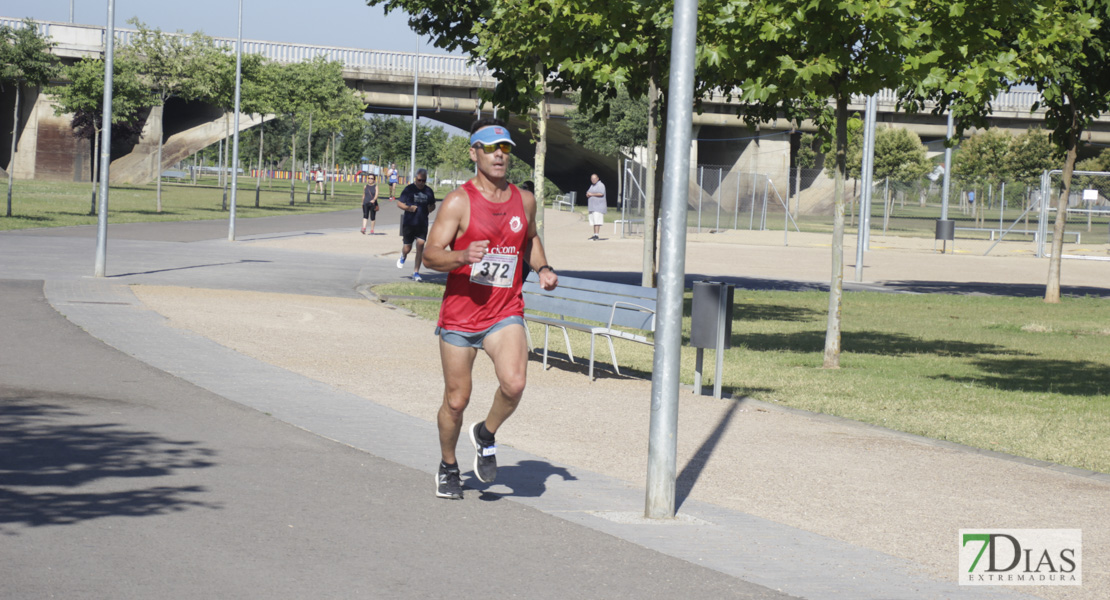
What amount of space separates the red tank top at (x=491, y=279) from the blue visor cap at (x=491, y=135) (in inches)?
9.3

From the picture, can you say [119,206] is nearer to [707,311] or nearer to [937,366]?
[937,366]

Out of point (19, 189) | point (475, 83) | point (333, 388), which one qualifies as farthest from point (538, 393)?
point (475, 83)

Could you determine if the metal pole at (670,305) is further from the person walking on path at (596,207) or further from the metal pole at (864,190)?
the person walking on path at (596,207)

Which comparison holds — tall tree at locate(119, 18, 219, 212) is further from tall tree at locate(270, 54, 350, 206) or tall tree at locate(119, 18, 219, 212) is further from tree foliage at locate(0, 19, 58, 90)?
tall tree at locate(270, 54, 350, 206)

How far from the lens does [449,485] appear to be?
6238 millimetres

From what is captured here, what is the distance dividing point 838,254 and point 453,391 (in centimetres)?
737

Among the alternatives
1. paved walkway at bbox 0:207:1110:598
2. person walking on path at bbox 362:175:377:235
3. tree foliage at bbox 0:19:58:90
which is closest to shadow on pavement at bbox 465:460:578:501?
paved walkway at bbox 0:207:1110:598

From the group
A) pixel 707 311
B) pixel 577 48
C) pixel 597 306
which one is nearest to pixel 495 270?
pixel 707 311

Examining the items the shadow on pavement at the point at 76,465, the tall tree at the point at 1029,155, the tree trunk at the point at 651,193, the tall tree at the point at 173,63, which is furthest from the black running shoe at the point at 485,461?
the tall tree at the point at 1029,155

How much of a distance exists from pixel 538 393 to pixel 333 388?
169 cm

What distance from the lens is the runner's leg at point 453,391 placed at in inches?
Answer: 246

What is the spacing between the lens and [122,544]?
16.6 ft

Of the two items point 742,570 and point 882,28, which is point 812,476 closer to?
point 742,570

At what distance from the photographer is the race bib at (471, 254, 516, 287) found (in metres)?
6.07
